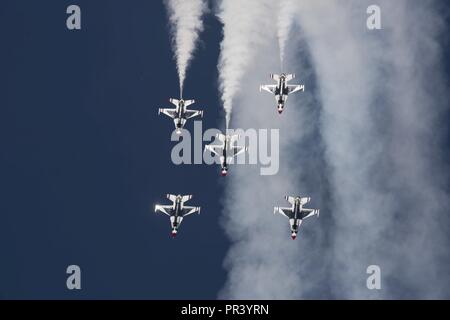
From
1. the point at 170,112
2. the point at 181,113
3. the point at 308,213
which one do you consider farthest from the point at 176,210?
the point at 308,213

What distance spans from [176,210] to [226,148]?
8.55 metres

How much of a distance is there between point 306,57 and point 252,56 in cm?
702

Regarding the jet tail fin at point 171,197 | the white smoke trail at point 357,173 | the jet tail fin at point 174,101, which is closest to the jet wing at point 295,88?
the white smoke trail at point 357,173

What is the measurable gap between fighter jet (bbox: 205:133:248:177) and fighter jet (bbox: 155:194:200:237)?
537 cm

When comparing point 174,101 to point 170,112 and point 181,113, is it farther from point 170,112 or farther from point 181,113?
point 170,112

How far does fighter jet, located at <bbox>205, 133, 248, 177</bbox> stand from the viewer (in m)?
101

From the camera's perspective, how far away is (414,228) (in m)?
100

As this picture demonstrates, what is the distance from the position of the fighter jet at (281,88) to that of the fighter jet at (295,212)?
1001cm

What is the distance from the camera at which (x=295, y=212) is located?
102 meters

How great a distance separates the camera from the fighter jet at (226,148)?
100562 mm

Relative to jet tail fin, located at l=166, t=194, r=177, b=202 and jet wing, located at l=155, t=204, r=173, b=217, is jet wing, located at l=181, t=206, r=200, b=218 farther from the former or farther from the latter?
jet tail fin, located at l=166, t=194, r=177, b=202

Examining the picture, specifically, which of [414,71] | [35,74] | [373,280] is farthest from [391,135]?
[35,74]

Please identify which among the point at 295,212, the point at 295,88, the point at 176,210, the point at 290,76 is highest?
the point at 290,76

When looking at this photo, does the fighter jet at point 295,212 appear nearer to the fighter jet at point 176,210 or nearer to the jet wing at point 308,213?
the jet wing at point 308,213
